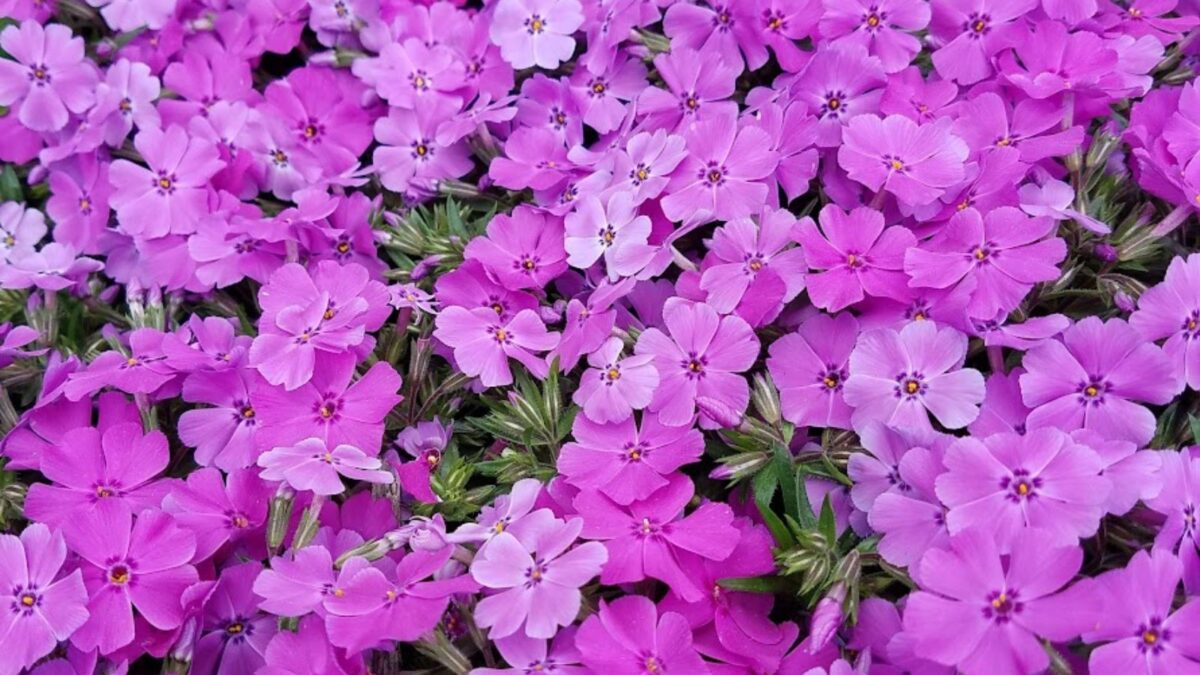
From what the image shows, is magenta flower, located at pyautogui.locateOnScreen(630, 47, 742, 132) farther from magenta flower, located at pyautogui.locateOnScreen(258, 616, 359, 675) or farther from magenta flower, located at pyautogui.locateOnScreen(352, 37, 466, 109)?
magenta flower, located at pyautogui.locateOnScreen(258, 616, 359, 675)

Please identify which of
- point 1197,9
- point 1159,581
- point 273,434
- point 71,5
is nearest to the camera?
point 1159,581

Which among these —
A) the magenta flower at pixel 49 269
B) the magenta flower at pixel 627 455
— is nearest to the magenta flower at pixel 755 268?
the magenta flower at pixel 627 455

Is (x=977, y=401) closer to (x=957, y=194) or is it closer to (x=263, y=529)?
(x=957, y=194)

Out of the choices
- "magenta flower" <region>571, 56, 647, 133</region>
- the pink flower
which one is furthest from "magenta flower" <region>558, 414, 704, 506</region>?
the pink flower

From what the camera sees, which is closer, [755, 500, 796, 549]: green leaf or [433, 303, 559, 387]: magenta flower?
[755, 500, 796, 549]: green leaf

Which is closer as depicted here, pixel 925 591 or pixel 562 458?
pixel 925 591

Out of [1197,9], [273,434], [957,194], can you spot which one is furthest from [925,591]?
[1197,9]
